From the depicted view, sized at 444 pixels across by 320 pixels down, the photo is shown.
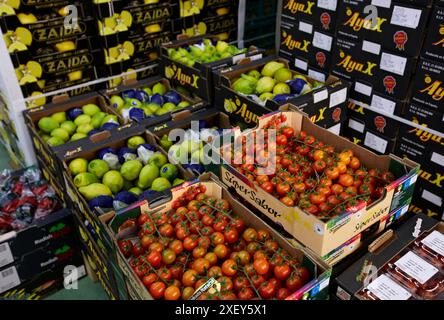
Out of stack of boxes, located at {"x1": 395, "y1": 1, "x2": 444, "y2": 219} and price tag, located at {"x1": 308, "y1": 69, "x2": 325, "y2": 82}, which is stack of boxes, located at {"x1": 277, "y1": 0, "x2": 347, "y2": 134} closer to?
price tag, located at {"x1": 308, "y1": 69, "x2": 325, "y2": 82}

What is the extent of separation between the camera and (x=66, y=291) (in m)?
2.65

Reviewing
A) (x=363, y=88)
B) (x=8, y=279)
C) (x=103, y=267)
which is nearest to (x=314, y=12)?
(x=363, y=88)

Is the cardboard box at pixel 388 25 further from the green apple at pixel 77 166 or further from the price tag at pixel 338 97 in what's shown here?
the green apple at pixel 77 166

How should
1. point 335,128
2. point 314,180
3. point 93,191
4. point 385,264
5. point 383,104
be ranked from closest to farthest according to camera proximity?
point 385,264 → point 314,180 → point 93,191 → point 383,104 → point 335,128

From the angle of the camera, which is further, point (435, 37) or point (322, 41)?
point (322, 41)

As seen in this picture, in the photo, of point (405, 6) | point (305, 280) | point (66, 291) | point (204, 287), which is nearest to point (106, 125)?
point (66, 291)

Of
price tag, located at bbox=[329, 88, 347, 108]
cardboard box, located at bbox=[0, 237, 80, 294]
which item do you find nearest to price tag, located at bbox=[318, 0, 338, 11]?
price tag, located at bbox=[329, 88, 347, 108]

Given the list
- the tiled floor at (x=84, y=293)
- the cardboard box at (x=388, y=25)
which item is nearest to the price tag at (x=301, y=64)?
the cardboard box at (x=388, y=25)

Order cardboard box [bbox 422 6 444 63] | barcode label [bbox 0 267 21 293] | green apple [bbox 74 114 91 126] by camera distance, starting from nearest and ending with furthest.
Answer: cardboard box [bbox 422 6 444 63], barcode label [bbox 0 267 21 293], green apple [bbox 74 114 91 126]

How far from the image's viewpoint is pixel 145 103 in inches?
116

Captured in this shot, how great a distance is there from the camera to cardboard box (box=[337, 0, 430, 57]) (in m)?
2.24

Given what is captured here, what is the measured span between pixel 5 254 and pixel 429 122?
2.58 m

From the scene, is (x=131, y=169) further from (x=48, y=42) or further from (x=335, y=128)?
(x=335, y=128)

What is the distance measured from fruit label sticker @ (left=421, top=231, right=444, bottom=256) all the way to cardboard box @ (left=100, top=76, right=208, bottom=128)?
5.47 ft
